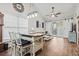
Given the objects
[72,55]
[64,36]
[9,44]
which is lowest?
[72,55]

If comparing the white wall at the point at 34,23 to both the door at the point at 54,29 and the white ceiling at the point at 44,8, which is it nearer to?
the white ceiling at the point at 44,8

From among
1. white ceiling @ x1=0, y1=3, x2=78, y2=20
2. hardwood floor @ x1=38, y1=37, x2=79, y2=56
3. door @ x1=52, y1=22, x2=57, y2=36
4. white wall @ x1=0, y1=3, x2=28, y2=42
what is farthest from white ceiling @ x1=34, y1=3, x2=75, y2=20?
hardwood floor @ x1=38, y1=37, x2=79, y2=56

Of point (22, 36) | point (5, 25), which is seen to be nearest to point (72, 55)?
point (22, 36)

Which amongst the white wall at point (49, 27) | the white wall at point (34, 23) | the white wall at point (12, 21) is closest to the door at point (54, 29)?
the white wall at point (49, 27)

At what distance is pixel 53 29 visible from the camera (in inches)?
75.0

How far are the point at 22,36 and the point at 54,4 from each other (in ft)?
2.59

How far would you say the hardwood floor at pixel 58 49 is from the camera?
72.9 inches

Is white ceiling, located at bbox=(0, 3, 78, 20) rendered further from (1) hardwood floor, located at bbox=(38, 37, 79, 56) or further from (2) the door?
(1) hardwood floor, located at bbox=(38, 37, 79, 56)

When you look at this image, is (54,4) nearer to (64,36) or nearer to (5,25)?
(64,36)

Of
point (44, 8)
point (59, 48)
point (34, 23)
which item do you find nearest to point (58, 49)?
point (59, 48)

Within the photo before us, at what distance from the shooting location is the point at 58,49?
6.16 ft

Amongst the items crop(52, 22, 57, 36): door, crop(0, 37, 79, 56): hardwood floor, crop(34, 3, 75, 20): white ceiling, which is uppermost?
crop(34, 3, 75, 20): white ceiling

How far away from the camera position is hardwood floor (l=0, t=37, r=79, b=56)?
6.08 feet

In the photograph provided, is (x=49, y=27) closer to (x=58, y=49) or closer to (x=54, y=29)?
(x=54, y=29)
